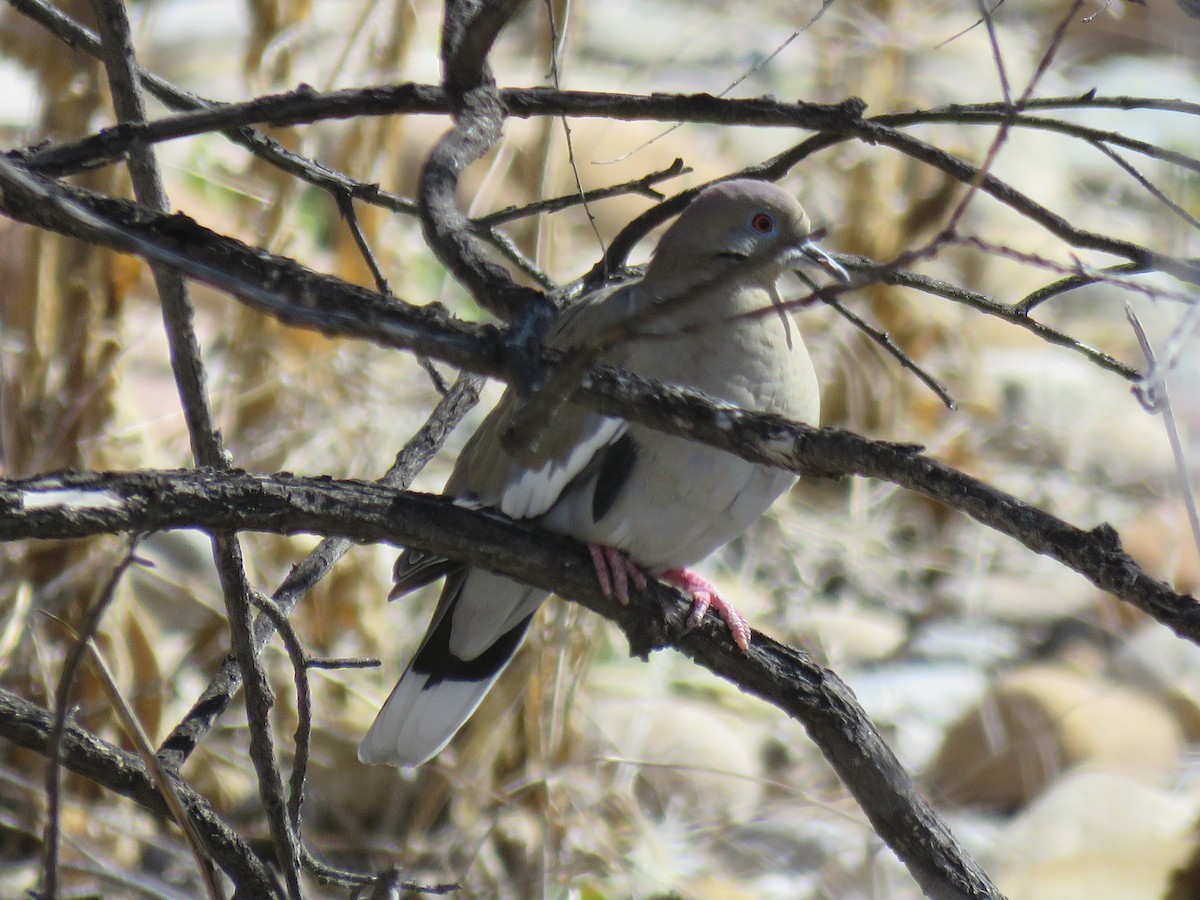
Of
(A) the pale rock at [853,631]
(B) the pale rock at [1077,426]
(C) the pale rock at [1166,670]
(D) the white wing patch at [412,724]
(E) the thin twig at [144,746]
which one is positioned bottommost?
(E) the thin twig at [144,746]

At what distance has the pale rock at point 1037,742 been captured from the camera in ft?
15.6

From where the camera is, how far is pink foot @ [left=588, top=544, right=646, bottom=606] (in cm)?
223

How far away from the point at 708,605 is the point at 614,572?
17 cm

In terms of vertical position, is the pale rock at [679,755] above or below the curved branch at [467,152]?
above

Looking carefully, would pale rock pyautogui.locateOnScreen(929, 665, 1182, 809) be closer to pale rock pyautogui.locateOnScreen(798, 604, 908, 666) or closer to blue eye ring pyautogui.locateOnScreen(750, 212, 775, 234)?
pale rock pyautogui.locateOnScreen(798, 604, 908, 666)

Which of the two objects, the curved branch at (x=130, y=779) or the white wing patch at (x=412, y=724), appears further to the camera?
the white wing patch at (x=412, y=724)

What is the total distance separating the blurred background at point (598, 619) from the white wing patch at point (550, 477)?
39cm

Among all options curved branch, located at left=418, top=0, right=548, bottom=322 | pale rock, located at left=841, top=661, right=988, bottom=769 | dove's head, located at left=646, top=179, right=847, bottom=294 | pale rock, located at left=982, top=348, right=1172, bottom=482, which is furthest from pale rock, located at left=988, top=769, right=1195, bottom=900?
curved branch, located at left=418, top=0, right=548, bottom=322

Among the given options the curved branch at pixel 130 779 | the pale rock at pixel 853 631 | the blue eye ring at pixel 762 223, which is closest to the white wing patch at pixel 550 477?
the blue eye ring at pixel 762 223

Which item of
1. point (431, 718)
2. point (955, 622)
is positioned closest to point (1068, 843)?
point (955, 622)

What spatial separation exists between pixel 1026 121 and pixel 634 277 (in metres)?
1.44

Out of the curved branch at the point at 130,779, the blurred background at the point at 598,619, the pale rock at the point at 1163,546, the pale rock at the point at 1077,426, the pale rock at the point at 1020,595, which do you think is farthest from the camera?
the pale rock at the point at 1077,426

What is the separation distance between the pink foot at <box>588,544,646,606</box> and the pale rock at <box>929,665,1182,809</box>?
264 centimetres

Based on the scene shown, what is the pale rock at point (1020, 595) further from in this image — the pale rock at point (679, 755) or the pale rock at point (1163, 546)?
the pale rock at point (679, 755)
